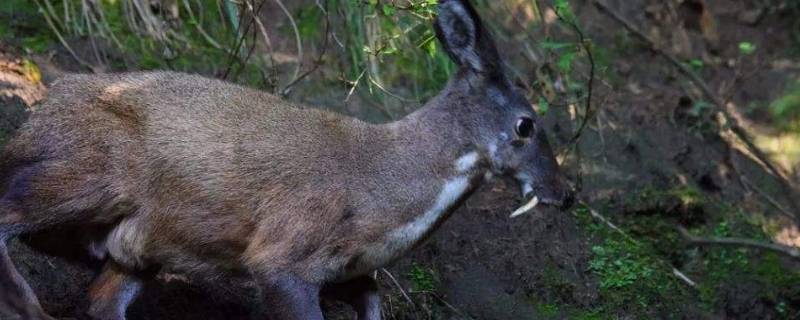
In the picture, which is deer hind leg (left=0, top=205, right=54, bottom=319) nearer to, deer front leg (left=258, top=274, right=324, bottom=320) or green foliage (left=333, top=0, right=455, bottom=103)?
deer front leg (left=258, top=274, right=324, bottom=320)

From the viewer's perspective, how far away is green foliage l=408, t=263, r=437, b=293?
8031 mm

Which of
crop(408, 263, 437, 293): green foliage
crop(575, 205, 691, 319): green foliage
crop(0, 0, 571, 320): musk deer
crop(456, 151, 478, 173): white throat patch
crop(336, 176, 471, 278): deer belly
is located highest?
crop(0, 0, 571, 320): musk deer

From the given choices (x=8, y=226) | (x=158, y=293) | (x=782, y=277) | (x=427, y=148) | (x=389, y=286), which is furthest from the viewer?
(x=782, y=277)

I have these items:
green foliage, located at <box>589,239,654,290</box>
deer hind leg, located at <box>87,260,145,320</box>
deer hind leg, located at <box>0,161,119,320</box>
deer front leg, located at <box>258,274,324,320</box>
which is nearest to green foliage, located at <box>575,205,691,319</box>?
green foliage, located at <box>589,239,654,290</box>

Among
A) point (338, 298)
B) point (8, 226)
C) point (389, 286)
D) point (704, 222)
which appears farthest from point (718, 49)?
point (8, 226)

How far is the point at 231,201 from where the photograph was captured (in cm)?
641

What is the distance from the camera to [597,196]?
9.56 metres

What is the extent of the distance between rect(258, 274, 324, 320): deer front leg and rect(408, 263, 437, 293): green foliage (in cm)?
178

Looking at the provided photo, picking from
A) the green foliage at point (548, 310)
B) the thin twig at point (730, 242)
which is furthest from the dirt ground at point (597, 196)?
the thin twig at point (730, 242)

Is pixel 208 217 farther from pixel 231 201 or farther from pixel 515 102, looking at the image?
pixel 515 102

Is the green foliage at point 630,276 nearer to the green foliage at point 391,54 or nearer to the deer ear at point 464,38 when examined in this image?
the green foliage at point 391,54

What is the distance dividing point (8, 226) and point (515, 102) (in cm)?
276

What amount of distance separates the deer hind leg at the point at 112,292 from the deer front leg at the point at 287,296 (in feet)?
3.07

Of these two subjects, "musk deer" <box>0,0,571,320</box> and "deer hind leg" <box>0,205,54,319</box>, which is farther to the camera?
"musk deer" <box>0,0,571,320</box>
